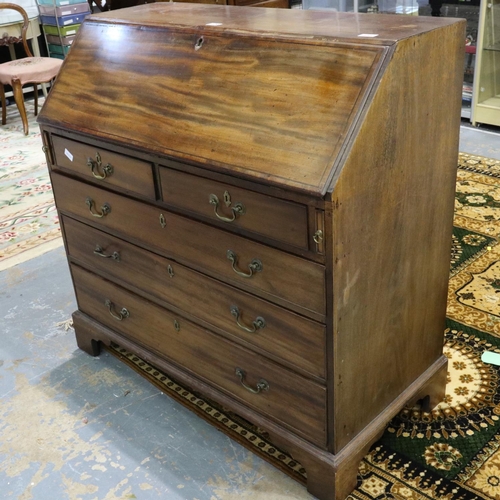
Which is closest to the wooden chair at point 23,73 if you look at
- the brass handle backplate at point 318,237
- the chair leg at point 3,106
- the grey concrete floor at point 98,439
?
the chair leg at point 3,106

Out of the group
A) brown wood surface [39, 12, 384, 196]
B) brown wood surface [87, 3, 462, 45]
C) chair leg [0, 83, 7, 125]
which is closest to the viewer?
brown wood surface [39, 12, 384, 196]

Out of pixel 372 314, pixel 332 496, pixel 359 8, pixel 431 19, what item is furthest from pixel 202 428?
pixel 359 8

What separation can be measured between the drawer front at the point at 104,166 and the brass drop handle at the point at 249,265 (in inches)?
12.1

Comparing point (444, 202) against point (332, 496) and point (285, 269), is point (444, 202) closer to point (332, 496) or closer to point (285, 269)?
point (285, 269)

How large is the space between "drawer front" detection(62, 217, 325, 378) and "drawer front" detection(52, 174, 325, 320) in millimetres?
37

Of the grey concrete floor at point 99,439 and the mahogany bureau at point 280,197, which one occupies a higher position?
the mahogany bureau at point 280,197

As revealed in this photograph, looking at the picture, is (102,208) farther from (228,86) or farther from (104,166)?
(228,86)

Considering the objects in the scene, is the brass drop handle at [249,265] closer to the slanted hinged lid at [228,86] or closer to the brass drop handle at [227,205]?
the brass drop handle at [227,205]

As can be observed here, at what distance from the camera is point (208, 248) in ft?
5.59

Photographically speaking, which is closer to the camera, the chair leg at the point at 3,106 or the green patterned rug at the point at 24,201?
the green patterned rug at the point at 24,201

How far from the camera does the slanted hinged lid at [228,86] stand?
1.39m

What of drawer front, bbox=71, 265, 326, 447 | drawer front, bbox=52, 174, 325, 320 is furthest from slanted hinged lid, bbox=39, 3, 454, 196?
drawer front, bbox=71, 265, 326, 447

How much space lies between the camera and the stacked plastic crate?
5688 millimetres

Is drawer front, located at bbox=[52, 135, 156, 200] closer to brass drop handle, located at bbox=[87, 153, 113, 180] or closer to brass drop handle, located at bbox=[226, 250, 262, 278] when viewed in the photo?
brass drop handle, located at bbox=[87, 153, 113, 180]
